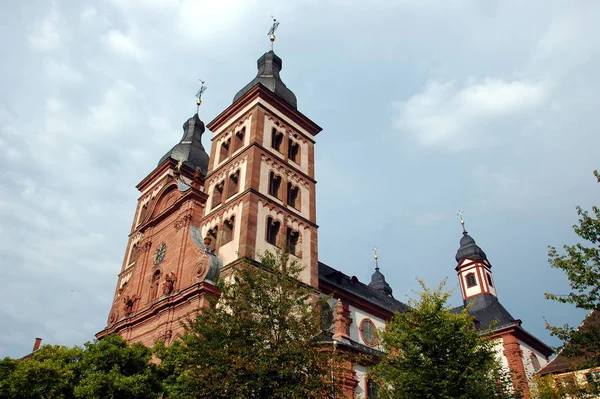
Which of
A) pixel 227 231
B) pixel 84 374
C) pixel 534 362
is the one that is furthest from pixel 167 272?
pixel 534 362

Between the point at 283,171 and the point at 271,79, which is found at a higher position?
the point at 271,79

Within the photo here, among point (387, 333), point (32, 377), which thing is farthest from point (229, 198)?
point (32, 377)

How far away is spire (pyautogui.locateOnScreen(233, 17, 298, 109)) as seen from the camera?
36.2 meters

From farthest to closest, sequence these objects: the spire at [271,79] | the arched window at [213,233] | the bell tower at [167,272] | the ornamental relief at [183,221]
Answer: the spire at [271,79], the ornamental relief at [183,221], the arched window at [213,233], the bell tower at [167,272]

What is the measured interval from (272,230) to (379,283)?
37.9m

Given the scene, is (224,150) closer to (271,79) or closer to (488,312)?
(271,79)

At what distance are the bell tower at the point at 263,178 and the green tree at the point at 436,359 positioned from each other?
9.17 m

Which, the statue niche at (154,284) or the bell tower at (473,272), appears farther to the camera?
the bell tower at (473,272)

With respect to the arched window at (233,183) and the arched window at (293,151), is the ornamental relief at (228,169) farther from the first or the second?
the arched window at (293,151)

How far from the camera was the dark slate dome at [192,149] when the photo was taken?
Result: 141ft

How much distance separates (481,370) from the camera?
18438 mm

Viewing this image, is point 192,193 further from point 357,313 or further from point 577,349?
point 577,349

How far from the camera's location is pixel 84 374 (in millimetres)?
17750

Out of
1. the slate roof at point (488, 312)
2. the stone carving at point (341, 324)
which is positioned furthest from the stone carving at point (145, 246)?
the slate roof at point (488, 312)
